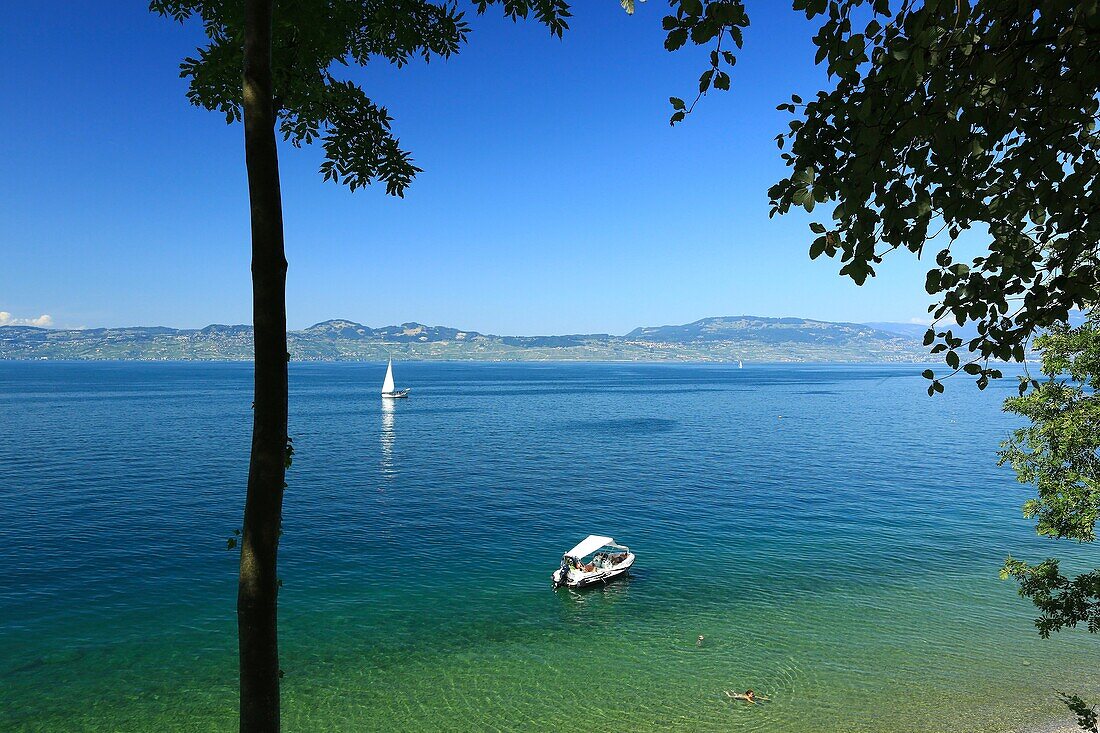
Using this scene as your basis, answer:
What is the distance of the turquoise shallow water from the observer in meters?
27.6

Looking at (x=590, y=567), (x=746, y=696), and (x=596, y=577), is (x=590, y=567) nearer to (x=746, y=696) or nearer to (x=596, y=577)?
(x=596, y=577)

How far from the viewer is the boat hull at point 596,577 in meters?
40.7

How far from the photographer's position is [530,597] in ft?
130

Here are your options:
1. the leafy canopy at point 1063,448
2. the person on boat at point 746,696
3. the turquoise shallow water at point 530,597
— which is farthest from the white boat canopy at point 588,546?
the leafy canopy at point 1063,448

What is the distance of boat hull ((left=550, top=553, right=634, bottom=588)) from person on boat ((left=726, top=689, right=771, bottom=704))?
1360 cm

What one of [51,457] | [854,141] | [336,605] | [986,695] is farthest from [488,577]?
[51,457]

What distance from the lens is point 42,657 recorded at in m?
31.3

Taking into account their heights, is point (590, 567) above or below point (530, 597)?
above

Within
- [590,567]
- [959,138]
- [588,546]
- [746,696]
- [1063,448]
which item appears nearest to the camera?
[959,138]

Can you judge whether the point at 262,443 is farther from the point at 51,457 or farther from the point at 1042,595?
the point at 51,457

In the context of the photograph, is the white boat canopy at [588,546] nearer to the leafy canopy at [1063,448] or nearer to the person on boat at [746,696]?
the person on boat at [746,696]

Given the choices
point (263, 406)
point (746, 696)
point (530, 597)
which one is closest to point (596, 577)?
point (530, 597)

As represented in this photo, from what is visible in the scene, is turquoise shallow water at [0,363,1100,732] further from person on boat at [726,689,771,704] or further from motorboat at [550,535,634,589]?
motorboat at [550,535,634,589]

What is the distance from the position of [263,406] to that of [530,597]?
36169 millimetres
